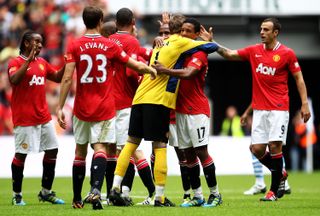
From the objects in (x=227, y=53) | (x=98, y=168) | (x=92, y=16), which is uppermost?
(x=92, y=16)

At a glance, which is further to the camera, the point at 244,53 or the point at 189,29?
the point at 244,53

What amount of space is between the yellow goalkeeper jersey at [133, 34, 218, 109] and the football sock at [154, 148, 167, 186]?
23.9 inches

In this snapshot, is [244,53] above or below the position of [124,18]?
below

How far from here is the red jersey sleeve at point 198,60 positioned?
11.6 metres

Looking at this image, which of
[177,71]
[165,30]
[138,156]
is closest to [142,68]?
[177,71]

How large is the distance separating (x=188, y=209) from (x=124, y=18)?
299 centimetres

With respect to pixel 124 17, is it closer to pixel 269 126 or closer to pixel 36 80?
pixel 36 80

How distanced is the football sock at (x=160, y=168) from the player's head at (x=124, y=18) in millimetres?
2080

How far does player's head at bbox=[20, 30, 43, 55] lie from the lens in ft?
41.9

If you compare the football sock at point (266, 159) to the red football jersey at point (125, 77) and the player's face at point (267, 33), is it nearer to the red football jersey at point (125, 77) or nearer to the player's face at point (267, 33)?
the player's face at point (267, 33)

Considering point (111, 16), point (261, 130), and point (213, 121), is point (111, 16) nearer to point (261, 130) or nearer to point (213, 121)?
point (213, 121)

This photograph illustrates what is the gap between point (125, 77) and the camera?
504 inches

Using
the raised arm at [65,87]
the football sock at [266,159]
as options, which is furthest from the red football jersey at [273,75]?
the raised arm at [65,87]

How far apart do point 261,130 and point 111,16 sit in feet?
50.8
